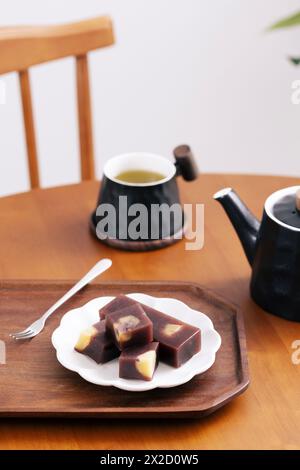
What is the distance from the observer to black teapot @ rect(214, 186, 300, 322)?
1.14 m

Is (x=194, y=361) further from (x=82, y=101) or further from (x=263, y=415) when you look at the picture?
(x=82, y=101)

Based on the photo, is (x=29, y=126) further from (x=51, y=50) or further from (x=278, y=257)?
(x=278, y=257)

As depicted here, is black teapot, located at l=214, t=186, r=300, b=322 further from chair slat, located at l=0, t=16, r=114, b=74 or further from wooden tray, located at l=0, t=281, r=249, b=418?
chair slat, located at l=0, t=16, r=114, b=74

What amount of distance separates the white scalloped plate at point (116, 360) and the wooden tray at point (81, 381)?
2 centimetres

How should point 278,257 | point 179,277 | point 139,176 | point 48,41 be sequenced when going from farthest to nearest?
point 48,41, point 139,176, point 179,277, point 278,257

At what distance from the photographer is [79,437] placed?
0.96m

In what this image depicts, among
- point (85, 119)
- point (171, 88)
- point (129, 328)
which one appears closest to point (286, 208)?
point (129, 328)

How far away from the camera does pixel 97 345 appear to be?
1027mm

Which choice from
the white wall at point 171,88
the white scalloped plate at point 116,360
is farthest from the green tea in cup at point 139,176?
the white wall at point 171,88

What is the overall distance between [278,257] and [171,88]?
5.43ft

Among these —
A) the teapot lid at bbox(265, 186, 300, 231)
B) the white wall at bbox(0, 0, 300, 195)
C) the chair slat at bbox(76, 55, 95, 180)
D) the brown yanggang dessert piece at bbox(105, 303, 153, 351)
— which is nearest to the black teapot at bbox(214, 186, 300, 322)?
the teapot lid at bbox(265, 186, 300, 231)

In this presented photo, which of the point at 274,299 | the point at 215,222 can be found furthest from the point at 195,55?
the point at 274,299

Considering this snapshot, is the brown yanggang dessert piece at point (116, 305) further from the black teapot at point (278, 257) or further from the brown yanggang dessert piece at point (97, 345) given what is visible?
the black teapot at point (278, 257)

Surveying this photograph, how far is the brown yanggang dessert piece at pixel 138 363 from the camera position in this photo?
99 cm
